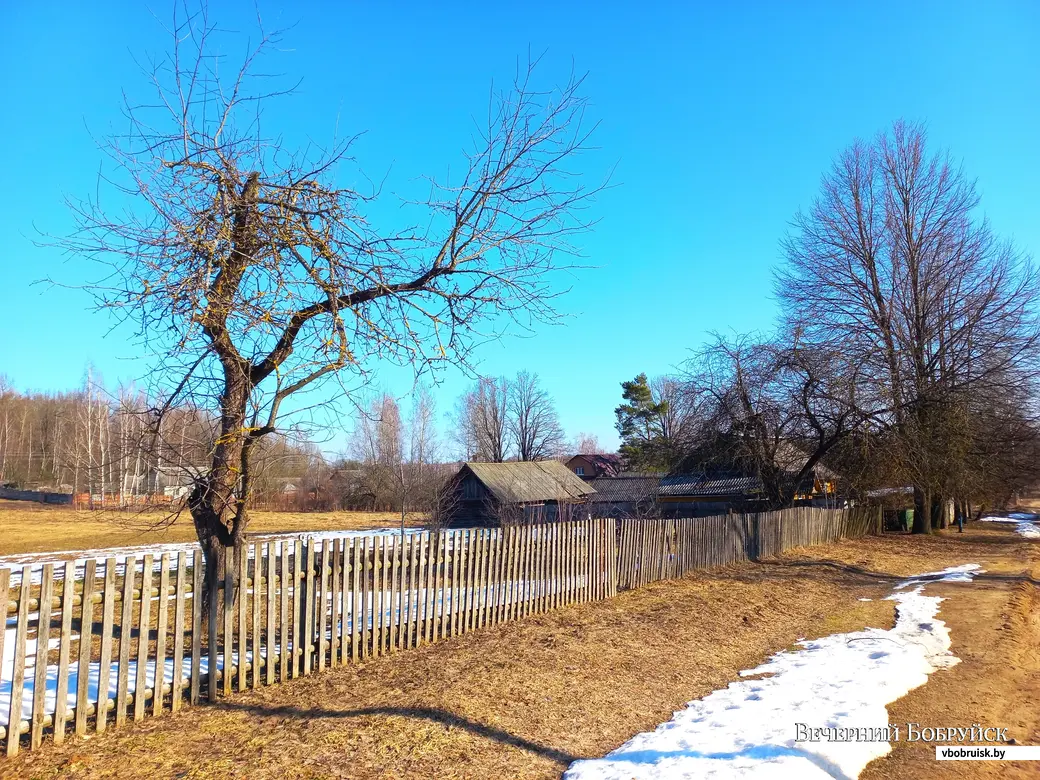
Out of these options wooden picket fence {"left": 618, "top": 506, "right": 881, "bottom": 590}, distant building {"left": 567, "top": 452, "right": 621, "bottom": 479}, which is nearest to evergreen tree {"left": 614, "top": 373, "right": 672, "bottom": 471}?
distant building {"left": 567, "top": 452, "right": 621, "bottom": 479}

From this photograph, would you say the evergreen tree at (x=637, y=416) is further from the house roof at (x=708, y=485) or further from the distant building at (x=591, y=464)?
the house roof at (x=708, y=485)

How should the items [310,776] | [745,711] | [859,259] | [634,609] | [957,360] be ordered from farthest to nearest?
[859,259] → [957,360] → [634,609] → [745,711] → [310,776]

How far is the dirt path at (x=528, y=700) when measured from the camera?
423 centimetres

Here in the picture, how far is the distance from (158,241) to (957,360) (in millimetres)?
29590

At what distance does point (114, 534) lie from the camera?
3111 centimetres

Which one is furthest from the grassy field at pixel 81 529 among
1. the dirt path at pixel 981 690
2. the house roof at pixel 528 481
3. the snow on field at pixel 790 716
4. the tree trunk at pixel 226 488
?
the dirt path at pixel 981 690

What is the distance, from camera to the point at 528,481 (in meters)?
37.3

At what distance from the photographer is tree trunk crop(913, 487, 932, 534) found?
2626 centimetres

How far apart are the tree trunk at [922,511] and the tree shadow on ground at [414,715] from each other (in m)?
25.8

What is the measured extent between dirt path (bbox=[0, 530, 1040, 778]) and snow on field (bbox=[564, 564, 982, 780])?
19cm

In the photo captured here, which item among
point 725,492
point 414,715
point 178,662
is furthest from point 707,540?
point 725,492

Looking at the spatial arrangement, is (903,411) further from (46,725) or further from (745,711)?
(46,725)

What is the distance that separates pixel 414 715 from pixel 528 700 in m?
1.02

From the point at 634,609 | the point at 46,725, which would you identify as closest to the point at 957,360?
the point at 634,609
